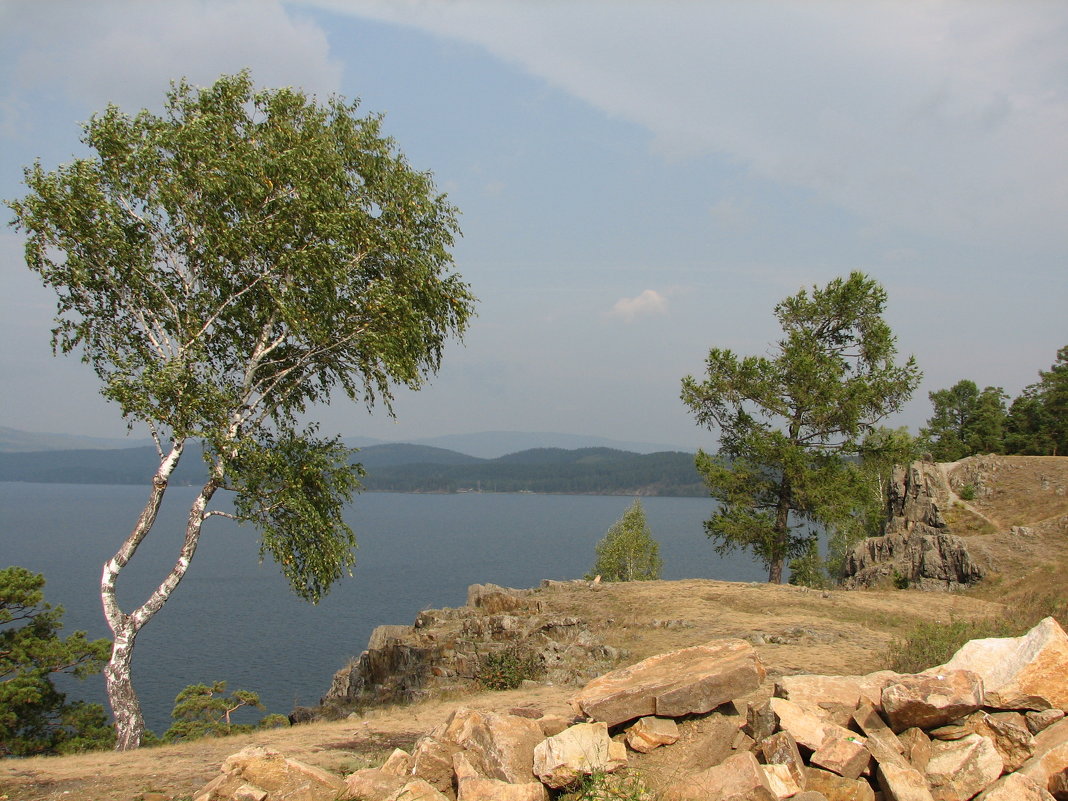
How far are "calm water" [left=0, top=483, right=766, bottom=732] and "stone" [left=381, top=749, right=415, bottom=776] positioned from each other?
1435 centimetres

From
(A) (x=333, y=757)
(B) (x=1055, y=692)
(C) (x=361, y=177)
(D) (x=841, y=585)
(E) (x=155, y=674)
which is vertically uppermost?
(C) (x=361, y=177)

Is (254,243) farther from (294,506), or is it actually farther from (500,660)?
(500,660)

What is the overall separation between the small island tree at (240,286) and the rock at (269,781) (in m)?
8.87

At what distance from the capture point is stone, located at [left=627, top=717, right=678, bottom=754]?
35.4 feet

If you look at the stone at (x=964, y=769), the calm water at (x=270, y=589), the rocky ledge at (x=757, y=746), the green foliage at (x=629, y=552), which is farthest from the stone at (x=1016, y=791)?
the green foliage at (x=629, y=552)

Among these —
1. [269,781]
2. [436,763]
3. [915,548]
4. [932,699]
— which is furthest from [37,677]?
[915,548]

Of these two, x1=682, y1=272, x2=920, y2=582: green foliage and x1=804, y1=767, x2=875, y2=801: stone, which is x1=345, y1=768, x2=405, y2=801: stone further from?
x1=682, y1=272, x2=920, y2=582: green foliage

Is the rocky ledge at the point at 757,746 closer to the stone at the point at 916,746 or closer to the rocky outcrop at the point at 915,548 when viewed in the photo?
the stone at the point at 916,746

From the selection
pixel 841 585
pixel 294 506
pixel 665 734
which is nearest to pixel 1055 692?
pixel 665 734

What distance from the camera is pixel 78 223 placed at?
1881 centimetres

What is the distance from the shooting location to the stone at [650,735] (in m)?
10.8

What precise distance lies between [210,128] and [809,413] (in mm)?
27464

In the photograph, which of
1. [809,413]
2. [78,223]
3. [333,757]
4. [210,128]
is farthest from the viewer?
[809,413]

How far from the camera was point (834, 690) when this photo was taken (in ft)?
37.7
